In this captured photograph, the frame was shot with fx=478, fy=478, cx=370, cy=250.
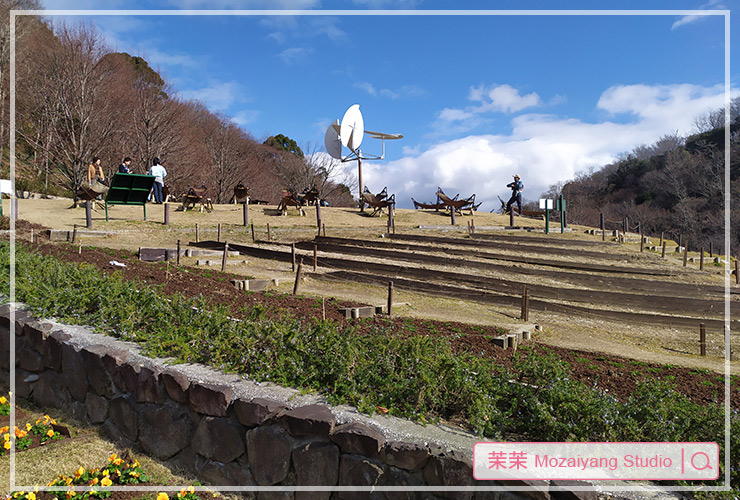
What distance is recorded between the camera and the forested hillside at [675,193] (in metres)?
37.3

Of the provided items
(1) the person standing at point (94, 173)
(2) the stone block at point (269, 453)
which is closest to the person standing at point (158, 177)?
(1) the person standing at point (94, 173)

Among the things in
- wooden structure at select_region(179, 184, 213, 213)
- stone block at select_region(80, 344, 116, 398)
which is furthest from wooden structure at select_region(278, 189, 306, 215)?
stone block at select_region(80, 344, 116, 398)

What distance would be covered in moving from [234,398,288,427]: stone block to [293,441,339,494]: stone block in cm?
28

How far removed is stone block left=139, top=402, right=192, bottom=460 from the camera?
139 inches

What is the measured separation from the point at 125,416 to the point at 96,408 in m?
0.48

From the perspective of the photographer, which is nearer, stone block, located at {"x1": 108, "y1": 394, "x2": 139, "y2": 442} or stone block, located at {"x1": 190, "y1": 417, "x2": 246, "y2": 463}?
stone block, located at {"x1": 190, "y1": 417, "x2": 246, "y2": 463}

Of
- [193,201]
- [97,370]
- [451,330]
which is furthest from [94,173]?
[451,330]

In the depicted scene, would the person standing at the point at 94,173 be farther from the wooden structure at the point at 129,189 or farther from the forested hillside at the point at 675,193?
the forested hillside at the point at 675,193

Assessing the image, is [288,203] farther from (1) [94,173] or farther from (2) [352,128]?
(2) [352,128]

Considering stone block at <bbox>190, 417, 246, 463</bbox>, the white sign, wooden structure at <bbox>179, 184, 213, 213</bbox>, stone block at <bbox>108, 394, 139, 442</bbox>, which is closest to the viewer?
the white sign

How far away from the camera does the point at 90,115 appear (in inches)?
902

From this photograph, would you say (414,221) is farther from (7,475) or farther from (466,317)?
(7,475)

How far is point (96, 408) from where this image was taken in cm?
414

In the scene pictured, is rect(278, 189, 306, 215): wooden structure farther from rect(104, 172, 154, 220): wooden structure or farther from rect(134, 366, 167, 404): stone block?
rect(134, 366, 167, 404): stone block
